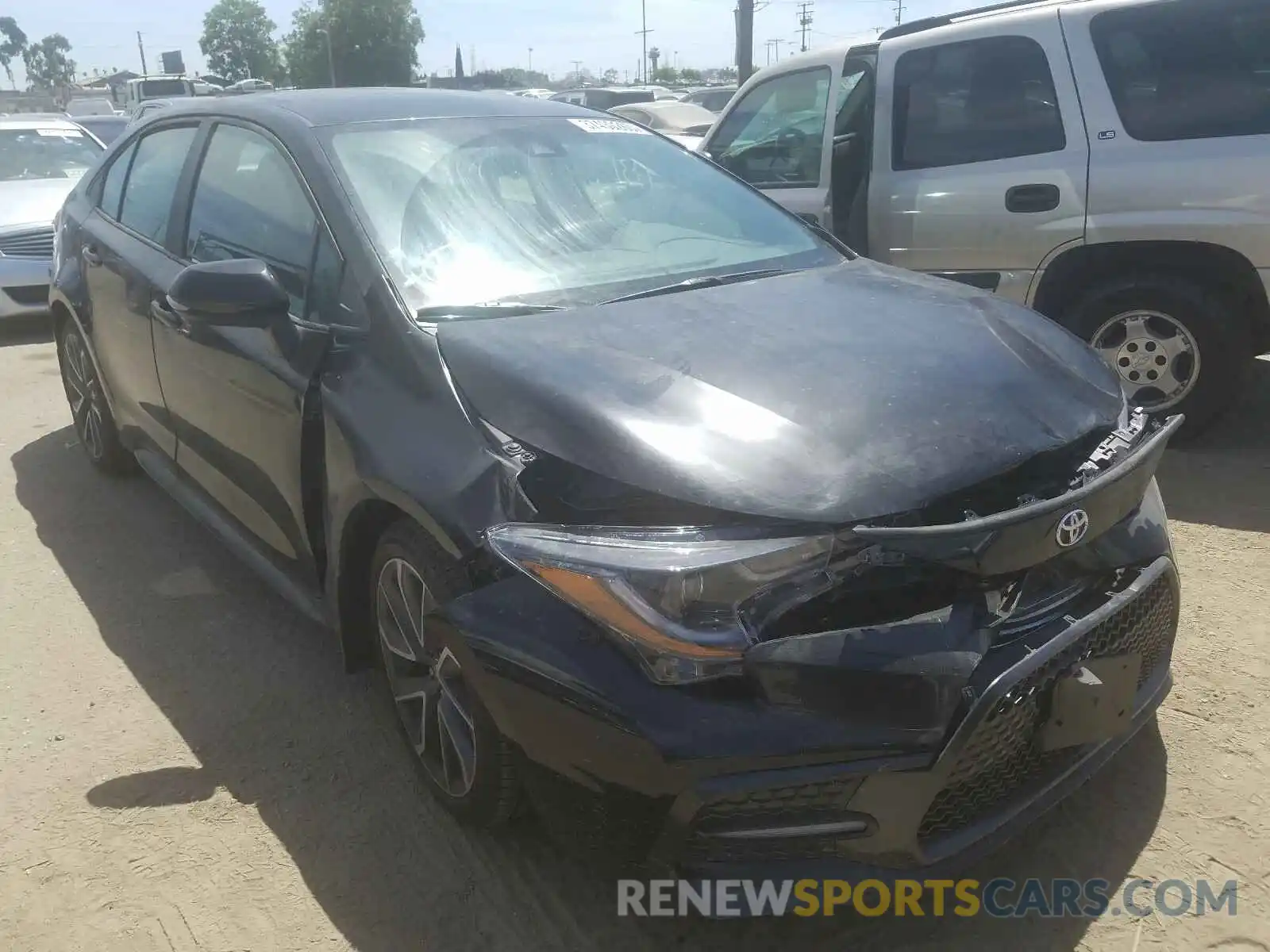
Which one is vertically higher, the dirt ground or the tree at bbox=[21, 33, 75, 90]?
the tree at bbox=[21, 33, 75, 90]

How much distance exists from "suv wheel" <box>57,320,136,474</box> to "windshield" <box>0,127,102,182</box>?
17.7ft

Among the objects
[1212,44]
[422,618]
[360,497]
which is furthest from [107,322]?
[1212,44]

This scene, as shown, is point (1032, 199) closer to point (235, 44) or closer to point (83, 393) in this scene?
point (83, 393)

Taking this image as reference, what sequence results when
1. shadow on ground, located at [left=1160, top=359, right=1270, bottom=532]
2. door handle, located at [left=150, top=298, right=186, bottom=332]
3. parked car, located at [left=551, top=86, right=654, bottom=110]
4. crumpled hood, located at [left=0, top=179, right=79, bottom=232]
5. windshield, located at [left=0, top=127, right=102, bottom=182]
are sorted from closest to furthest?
1. door handle, located at [left=150, top=298, right=186, bottom=332]
2. shadow on ground, located at [left=1160, top=359, right=1270, bottom=532]
3. crumpled hood, located at [left=0, top=179, right=79, bottom=232]
4. windshield, located at [left=0, top=127, right=102, bottom=182]
5. parked car, located at [left=551, top=86, right=654, bottom=110]

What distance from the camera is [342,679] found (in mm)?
3328

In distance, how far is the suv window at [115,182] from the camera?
4.45 meters

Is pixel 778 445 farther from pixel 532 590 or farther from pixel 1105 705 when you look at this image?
pixel 1105 705

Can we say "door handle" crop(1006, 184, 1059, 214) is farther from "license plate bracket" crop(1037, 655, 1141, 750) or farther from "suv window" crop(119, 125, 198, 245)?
"suv window" crop(119, 125, 198, 245)

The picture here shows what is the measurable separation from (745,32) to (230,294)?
21108 millimetres

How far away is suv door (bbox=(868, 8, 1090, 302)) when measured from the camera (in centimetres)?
472

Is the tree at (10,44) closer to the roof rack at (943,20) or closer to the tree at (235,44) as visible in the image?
the tree at (235,44)

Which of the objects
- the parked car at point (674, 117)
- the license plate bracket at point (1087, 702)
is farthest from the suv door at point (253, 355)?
the parked car at point (674, 117)

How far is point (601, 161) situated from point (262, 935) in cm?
237

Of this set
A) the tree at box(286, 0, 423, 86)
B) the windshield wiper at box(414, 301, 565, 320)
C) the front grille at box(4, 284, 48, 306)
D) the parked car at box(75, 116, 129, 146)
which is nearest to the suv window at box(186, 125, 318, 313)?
the windshield wiper at box(414, 301, 565, 320)
